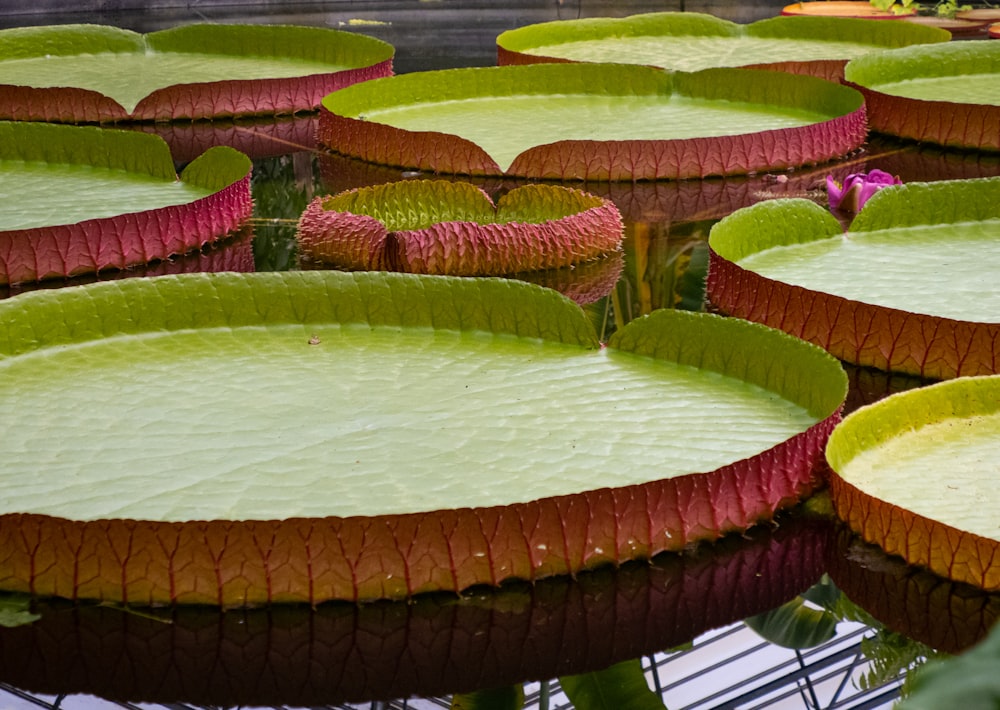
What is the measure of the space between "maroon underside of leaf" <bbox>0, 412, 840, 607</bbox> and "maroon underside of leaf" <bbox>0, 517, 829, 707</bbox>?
0.02 metres

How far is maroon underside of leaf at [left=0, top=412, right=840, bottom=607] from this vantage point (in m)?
1.42

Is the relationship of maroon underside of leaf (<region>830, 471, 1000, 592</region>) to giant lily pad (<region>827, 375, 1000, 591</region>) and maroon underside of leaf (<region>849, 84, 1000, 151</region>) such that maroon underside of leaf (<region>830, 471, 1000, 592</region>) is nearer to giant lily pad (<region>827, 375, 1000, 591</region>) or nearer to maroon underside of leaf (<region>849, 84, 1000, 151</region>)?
giant lily pad (<region>827, 375, 1000, 591</region>)

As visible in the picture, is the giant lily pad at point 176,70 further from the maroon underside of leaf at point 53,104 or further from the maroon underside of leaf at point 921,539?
the maroon underside of leaf at point 921,539

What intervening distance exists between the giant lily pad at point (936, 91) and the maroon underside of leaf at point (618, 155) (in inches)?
16.8

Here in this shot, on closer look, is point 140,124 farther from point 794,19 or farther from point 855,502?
point 855,502

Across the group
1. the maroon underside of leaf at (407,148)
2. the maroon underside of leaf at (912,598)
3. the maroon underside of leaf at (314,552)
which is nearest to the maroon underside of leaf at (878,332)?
the maroon underside of leaf at (912,598)

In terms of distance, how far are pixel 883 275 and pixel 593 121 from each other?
1.67 m

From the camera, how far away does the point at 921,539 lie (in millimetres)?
1502

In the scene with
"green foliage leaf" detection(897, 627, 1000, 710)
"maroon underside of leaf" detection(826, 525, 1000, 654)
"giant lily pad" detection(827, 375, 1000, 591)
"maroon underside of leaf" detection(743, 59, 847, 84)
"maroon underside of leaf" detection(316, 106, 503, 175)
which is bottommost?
"maroon underside of leaf" detection(826, 525, 1000, 654)

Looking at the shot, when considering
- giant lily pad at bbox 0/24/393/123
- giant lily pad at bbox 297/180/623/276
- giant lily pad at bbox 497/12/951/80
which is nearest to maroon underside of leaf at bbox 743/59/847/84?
giant lily pad at bbox 497/12/951/80

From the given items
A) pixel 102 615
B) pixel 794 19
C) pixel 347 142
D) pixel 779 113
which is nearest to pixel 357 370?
pixel 102 615

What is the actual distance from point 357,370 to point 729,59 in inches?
147

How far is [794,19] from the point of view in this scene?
5867mm

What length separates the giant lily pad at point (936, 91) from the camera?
3.87m
